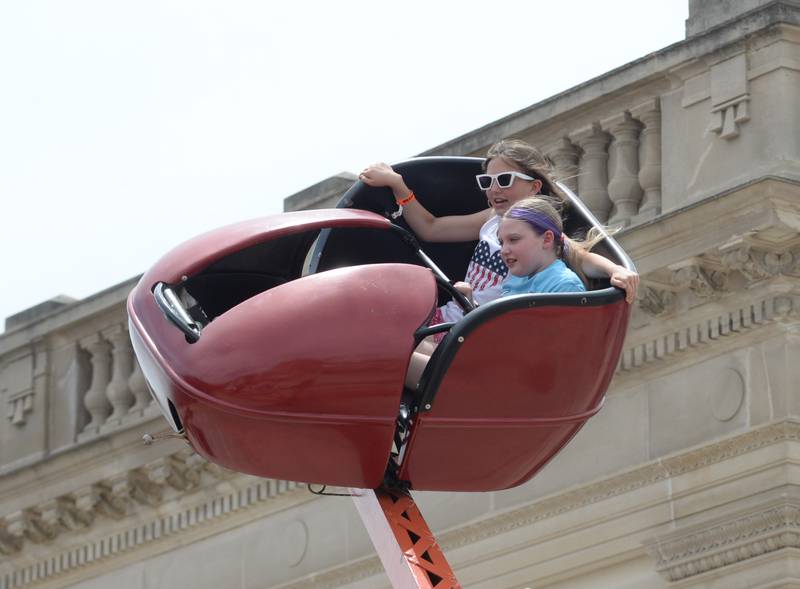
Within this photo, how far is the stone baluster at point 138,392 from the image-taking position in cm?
2155

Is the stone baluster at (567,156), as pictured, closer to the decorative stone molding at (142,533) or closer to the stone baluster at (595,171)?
the stone baluster at (595,171)

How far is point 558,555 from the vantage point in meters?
18.1

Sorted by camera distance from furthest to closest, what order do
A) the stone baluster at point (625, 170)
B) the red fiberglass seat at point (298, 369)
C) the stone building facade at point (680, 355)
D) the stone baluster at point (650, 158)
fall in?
the stone baluster at point (625, 170) < the stone baluster at point (650, 158) < the stone building facade at point (680, 355) < the red fiberglass seat at point (298, 369)

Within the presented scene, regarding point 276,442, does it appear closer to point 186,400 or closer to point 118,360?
point 186,400

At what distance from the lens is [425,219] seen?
1024 cm

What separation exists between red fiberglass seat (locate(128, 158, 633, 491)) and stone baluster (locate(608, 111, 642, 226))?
342 inches

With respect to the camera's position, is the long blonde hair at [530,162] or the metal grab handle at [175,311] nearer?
the metal grab handle at [175,311]

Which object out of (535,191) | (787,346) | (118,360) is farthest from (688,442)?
(535,191)

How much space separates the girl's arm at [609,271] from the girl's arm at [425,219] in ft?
3.04

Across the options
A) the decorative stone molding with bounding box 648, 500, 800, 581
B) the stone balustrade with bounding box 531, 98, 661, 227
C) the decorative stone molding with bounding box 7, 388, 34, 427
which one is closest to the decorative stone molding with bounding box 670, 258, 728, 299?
the stone balustrade with bounding box 531, 98, 661, 227

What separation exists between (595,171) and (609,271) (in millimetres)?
9127

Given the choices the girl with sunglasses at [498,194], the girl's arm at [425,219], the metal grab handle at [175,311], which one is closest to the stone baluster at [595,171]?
the girl's arm at [425,219]

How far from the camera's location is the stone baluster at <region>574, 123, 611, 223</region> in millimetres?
18203

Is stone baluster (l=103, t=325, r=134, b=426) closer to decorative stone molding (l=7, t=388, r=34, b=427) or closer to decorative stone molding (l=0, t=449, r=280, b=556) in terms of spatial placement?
decorative stone molding (l=0, t=449, r=280, b=556)
